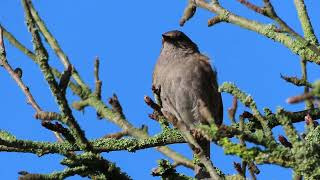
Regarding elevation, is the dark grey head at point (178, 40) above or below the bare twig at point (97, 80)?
above

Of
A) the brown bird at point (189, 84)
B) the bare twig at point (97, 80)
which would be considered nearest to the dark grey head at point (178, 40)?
the brown bird at point (189, 84)

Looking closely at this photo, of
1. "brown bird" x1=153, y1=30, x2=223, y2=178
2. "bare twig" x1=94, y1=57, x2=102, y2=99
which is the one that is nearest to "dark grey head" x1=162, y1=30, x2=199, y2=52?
"brown bird" x1=153, y1=30, x2=223, y2=178

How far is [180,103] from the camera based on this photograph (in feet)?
19.6

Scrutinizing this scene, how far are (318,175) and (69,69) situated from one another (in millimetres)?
994

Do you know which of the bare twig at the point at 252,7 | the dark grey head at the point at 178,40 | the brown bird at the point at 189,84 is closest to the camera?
the bare twig at the point at 252,7

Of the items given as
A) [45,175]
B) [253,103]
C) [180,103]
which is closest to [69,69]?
[45,175]

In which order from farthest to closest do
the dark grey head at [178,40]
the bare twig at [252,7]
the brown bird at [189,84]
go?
the dark grey head at [178,40] → the brown bird at [189,84] → the bare twig at [252,7]

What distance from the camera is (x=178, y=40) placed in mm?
6914

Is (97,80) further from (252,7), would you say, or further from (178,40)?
(178,40)

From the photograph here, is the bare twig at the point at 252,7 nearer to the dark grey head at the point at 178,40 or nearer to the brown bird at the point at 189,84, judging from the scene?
the brown bird at the point at 189,84

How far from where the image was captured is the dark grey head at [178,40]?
6.82m

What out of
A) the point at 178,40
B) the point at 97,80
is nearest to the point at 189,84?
the point at 178,40

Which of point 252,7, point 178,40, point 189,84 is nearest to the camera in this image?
point 252,7

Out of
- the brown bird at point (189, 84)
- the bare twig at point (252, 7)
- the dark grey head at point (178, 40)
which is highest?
the dark grey head at point (178, 40)
